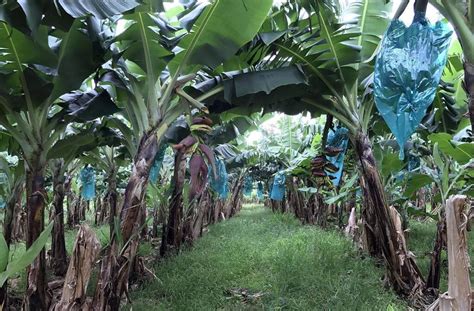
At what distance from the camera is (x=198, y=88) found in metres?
3.63

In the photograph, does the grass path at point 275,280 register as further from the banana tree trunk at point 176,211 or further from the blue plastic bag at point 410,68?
the blue plastic bag at point 410,68

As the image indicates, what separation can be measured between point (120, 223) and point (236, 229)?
7.11 metres

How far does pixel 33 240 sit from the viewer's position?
3184 millimetres

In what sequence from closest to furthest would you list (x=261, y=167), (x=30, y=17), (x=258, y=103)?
1. (x=30, y=17)
2. (x=258, y=103)
3. (x=261, y=167)

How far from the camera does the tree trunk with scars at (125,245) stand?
294 cm

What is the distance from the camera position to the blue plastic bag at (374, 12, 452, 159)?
2.01 metres

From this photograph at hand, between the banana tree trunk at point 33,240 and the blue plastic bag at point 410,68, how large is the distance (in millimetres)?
2793

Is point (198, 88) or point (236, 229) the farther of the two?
point (236, 229)

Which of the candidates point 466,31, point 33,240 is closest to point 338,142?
point 466,31

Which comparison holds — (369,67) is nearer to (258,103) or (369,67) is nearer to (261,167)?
(258,103)

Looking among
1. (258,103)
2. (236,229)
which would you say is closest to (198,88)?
(258,103)

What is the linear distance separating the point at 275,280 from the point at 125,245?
6.71 ft

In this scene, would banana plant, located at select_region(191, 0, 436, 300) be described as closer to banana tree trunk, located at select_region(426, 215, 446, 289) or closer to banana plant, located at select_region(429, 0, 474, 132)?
banana tree trunk, located at select_region(426, 215, 446, 289)

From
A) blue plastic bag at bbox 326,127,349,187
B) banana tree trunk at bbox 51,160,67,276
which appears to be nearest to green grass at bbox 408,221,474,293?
blue plastic bag at bbox 326,127,349,187
